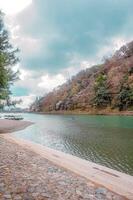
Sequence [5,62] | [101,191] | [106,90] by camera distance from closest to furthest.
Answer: [101,191], [5,62], [106,90]

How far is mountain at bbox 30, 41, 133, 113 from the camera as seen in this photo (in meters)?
122

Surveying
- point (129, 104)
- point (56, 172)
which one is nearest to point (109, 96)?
point (129, 104)

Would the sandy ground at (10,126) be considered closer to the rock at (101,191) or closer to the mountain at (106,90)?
the rock at (101,191)

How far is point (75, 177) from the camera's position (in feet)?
42.0

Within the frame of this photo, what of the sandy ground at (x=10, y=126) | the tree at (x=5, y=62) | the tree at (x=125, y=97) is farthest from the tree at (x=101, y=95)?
the tree at (x=5, y=62)

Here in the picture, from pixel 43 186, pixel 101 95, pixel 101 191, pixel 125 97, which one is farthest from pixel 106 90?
pixel 43 186

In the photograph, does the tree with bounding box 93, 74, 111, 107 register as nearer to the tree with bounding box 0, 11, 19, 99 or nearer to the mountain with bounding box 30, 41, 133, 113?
the mountain with bounding box 30, 41, 133, 113

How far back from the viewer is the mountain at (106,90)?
122 meters

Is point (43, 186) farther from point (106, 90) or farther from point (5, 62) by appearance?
point (106, 90)

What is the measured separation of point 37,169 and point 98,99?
121 meters

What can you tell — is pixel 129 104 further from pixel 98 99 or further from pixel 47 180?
pixel 47 180

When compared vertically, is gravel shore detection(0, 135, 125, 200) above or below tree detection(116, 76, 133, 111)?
below

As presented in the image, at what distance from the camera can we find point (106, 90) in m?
133

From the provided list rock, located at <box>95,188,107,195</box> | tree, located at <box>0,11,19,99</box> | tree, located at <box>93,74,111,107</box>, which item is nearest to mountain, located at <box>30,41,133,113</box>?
tree, located at <box>93,74,111,107</box>
